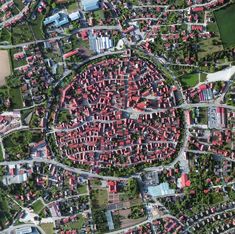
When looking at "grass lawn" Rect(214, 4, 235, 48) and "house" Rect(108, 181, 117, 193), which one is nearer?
"grass lawn" Rect(214, 4, 235, 48)

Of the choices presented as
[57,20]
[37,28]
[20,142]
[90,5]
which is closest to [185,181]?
[20,142]

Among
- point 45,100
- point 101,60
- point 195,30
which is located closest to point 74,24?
point 101,60

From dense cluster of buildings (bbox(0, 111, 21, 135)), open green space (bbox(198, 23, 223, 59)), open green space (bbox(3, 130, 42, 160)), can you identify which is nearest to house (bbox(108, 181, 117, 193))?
open green space (bbox(3, 130, 42, 160))

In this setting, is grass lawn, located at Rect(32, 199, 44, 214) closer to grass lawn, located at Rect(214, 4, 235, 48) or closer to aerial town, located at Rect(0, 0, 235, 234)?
aerial town, located at Rect(0, 0, 235, 234)

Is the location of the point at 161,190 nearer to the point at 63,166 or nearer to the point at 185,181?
the point at 185,181

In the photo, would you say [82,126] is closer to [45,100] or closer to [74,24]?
[45,100]

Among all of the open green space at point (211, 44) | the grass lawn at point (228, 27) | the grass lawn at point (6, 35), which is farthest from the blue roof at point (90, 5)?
the grass lawn at point (228, 27)

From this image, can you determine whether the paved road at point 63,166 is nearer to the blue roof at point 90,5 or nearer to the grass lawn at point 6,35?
the grass lawn at point 6,35
